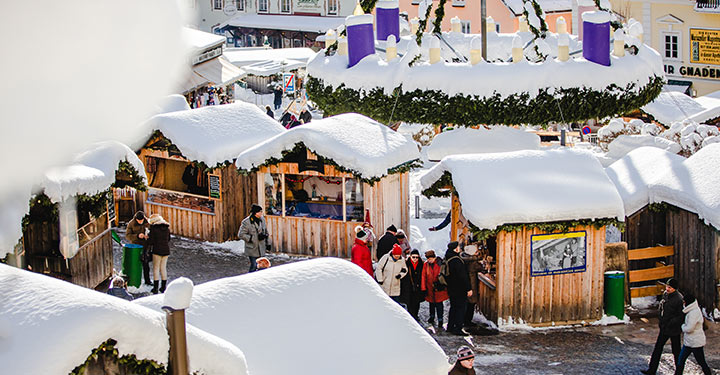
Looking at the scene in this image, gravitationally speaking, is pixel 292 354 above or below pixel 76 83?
below

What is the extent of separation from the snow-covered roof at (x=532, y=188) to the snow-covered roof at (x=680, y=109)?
1594cm

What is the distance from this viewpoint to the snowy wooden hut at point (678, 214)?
13969 millimetres

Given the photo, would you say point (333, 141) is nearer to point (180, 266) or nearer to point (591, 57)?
point (180, 266)

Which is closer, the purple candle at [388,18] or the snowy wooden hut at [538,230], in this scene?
the snowy wooden hut at [538,230]

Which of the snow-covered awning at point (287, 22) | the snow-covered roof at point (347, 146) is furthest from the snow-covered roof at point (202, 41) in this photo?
the snow-covered roof at point (347, 146)

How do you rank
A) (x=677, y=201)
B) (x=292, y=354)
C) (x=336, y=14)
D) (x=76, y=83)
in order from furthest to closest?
1. (x=336, y=14)
2. (x=677, y=201)
3. (x=292, y=354)
4. (x=76, y=83)

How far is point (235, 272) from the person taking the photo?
1667cm

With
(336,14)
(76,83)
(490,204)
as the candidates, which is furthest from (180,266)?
(336,14)

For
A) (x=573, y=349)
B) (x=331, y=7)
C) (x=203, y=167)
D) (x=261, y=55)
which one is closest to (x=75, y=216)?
(x=203, y=167)

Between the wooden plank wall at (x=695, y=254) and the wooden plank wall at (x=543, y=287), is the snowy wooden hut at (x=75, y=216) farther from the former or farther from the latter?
the wooden plank wall at (x=695, y=254)

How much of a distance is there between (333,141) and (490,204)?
13.4 ft

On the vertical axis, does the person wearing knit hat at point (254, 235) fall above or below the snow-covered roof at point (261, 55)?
below

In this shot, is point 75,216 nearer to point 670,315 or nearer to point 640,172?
point 670,315

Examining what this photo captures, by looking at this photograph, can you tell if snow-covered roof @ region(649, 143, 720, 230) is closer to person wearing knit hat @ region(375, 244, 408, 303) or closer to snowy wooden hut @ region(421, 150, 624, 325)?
snowy wooden hut @ region(421, 150, 624, 325)
